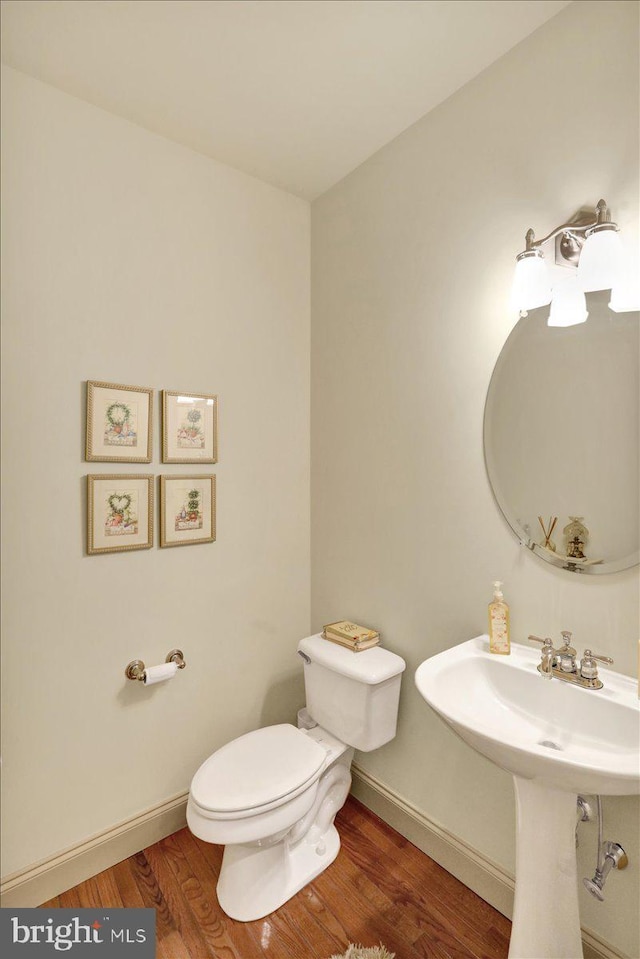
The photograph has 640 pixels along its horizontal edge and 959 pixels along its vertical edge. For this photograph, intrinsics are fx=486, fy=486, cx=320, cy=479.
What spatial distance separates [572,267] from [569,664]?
41.8 inches

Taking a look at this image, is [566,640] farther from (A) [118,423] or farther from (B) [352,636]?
(A) [118,423]

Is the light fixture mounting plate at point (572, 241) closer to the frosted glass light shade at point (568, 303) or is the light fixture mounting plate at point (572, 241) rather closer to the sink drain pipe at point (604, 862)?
the frosted glass light shade at point (568, 303)

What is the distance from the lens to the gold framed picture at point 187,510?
1845 millimetres

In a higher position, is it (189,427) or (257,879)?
(189,427)

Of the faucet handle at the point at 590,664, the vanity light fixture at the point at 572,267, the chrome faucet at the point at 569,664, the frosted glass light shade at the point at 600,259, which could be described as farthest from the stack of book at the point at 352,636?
the frosted glass light shade at the point at 600,259

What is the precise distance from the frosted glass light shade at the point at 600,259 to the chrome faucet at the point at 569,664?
92cm

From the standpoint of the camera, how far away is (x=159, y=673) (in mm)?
1744

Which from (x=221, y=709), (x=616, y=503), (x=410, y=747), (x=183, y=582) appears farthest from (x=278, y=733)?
(x=616, y=503)

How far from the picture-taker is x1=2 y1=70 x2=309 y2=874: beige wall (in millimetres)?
1551

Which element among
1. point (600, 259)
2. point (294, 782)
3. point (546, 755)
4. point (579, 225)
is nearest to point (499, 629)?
point (546, 755)

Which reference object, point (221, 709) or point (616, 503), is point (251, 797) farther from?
point (616, 503)

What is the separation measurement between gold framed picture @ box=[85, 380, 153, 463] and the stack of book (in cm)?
99

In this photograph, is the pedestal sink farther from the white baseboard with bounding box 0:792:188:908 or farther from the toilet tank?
the white baseboard with bounding box 0:792:188:908

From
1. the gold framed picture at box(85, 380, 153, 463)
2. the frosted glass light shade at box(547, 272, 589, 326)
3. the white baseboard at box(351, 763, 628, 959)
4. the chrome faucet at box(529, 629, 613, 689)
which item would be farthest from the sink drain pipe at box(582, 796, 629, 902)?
the gold framed picture at box(85, 380, 153, 463)
